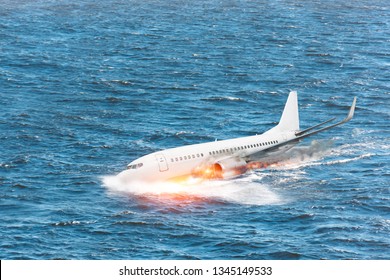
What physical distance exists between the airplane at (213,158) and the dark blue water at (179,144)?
5.93ft

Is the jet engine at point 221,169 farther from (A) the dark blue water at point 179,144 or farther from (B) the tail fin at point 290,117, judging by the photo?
(B) the tail fin at point 290,117

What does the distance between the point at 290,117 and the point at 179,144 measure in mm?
17713

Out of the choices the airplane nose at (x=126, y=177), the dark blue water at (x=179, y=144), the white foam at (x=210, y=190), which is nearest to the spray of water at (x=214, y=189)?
the white foam at (x=210, y=190)

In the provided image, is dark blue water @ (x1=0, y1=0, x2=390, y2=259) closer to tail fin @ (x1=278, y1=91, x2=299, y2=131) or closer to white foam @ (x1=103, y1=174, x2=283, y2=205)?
white foam @ (x1=103, y1=174, x2=283, y2=205)

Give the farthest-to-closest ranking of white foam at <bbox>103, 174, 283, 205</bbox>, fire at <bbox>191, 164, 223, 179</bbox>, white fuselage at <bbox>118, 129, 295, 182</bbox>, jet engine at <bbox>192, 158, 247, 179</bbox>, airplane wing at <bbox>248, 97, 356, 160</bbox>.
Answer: airplane wing at <bbox>248, 97, 356, 160</bbox> < jet engine at <bbox>192, 158, 247, 179</bbox> < fire at <bbox>191, 164, 223, 179</bbox> < white fuselage at <bbox>118, 129, 295, 182</bbox> < white foam at <bbox>103, 174, 283, 205</bbox>

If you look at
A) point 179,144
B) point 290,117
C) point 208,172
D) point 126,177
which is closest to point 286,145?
point 290,117

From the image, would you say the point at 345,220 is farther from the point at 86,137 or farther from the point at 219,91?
the point at 219,91

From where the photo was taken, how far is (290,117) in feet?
457

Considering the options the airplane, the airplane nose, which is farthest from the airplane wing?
the airplane nose

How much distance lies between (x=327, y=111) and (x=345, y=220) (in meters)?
57.2

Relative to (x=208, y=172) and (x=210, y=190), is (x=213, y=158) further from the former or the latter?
(x=210, y=190)

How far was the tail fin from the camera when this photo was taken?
13862 centimetres

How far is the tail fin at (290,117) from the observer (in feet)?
455
